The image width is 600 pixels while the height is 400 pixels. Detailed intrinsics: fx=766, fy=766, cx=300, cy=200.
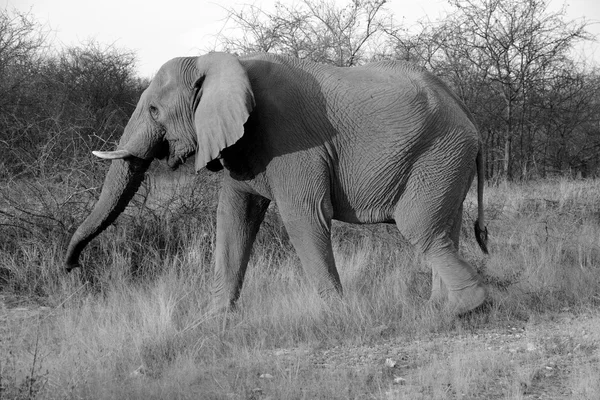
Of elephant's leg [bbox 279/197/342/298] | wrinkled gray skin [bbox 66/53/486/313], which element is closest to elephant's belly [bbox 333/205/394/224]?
wrinkled gray skin [bbox 66/53/486/313]

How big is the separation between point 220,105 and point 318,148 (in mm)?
814

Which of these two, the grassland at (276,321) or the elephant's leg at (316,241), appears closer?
the grassland at (276,321)

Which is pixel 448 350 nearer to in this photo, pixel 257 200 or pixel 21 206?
pixel 257 200

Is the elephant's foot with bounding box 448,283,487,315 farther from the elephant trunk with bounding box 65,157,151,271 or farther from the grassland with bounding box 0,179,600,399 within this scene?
the elephant trunk with bounding box 65,157,151,271

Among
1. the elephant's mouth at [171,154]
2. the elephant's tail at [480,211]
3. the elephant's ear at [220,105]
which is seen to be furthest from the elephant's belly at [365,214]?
the elephant's mouth at [171,154]

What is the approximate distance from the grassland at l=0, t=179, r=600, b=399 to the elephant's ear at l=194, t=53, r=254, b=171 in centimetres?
130

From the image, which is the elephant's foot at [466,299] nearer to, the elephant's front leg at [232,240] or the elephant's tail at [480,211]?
the elephant's tail at [480,211]

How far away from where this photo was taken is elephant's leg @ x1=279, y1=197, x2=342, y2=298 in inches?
226

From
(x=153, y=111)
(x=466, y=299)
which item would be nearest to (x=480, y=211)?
(x=466, y=299)

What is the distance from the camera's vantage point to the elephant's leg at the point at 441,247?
19.6ft

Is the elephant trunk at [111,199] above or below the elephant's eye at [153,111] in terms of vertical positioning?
below

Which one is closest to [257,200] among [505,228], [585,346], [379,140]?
[379,140]

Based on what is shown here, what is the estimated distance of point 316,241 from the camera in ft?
19.0

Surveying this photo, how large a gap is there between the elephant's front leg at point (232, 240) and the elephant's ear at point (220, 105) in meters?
0.68
